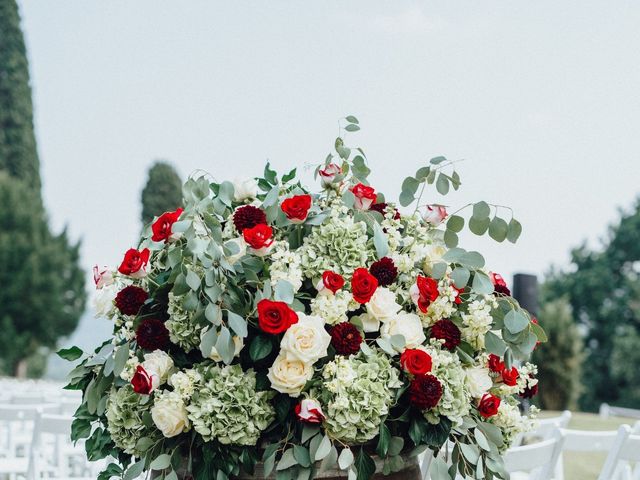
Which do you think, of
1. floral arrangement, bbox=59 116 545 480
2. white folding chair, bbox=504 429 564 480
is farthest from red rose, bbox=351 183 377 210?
white folding chair, bbox=504 429 564 480

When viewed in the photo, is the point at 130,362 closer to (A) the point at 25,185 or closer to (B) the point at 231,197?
(B) the point at 231,197

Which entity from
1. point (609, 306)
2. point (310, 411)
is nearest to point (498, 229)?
point (310, 411)

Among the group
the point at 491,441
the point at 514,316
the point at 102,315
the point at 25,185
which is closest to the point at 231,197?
the point at 102,315

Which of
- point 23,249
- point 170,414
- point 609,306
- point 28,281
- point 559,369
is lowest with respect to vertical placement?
point 28,281

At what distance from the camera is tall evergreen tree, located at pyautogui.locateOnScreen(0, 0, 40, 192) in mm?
32906

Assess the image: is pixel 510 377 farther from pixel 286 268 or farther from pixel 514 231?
pixel 286 268

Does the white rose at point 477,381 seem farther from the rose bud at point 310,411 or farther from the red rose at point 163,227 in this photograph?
the red rose at point 163,227

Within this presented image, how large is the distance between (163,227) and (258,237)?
0.88ft

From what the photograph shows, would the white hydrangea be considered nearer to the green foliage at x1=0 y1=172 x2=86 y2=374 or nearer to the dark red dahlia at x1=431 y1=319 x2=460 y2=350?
the dark red dahlia at x1=431 y1=319 x2=460 y2=350

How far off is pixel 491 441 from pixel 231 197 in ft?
2.94

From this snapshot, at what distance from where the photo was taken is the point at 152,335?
174 cm

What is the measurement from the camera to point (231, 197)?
1.98 meters

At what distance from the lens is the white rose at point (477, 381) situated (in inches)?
70.7

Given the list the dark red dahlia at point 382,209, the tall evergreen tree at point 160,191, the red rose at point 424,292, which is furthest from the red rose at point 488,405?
the tall evergreen tree at point 160,191
